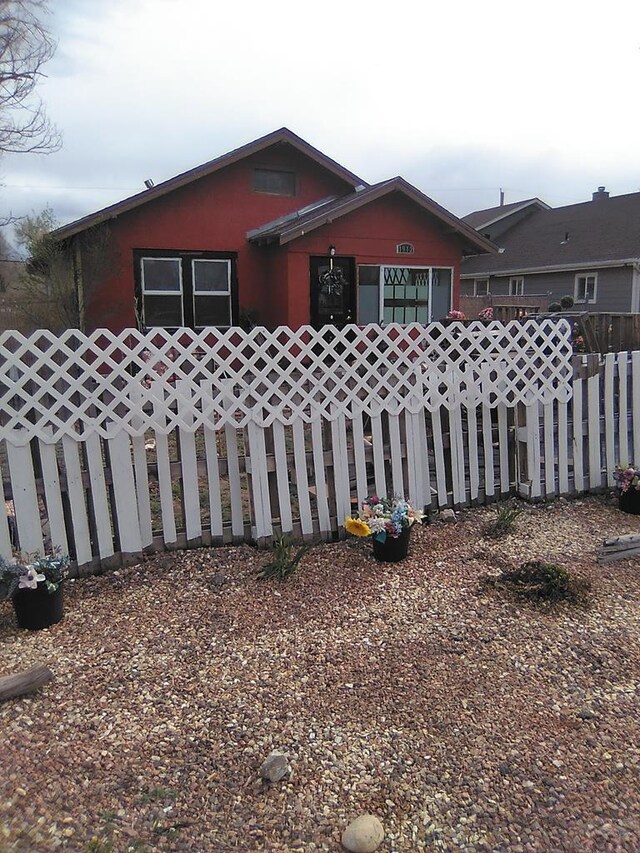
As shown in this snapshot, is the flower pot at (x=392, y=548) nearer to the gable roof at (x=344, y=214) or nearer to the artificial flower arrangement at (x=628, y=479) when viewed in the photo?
the artificial flower arrangement at (x=628, y=479)

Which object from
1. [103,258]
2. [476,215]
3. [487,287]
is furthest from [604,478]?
[476,215]

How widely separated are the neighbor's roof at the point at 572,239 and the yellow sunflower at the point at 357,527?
19717mm

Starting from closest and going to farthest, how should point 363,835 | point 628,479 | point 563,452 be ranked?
point 363,835
point 628,479
point 563,452

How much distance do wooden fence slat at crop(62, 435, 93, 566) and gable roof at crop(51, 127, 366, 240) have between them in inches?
329

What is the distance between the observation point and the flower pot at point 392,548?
12.2 ft

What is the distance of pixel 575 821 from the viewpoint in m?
1.85

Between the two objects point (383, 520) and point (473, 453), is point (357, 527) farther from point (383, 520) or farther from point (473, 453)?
point (473, 453)

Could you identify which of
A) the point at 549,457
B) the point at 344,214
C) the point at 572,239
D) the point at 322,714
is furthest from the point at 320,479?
the point at 572,239

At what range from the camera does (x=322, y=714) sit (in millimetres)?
2338

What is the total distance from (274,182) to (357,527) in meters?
10.1

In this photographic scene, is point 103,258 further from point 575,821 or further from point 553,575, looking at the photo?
point 575,821

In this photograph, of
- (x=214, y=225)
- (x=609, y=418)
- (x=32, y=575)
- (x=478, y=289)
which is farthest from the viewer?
(x=478, y=289)

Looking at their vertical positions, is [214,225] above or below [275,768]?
above

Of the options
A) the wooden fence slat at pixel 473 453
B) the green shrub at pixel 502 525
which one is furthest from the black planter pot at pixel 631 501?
the wooden fence slat at pixel 473 453
